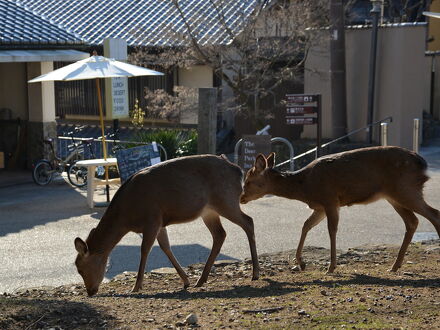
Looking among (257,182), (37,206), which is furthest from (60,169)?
(257,182)

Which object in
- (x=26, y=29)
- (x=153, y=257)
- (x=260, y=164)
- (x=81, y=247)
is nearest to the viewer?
(x=81, y=247)

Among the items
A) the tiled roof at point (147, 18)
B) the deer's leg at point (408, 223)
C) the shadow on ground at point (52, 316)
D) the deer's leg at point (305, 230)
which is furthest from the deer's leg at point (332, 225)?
the tiled roof at point (147, 18)

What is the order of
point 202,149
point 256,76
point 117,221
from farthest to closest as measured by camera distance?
point 256,76 < point 202,149 < point 117,221

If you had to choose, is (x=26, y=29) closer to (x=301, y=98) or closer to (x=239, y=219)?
(x=301, y=98)

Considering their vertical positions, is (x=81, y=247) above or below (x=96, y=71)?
below

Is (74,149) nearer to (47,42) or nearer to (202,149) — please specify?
(47,42)

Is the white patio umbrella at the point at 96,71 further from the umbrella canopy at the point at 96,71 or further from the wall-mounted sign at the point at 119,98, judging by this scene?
the wall-mounted sign at the point at 119,98

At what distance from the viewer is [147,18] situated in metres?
27.3

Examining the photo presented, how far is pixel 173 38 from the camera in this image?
77.0 ft

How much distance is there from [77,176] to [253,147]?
416cm

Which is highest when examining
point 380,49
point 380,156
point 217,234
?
point 380,49

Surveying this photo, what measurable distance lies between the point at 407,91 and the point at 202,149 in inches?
304

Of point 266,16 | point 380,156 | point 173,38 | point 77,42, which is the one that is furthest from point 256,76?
point 380,156

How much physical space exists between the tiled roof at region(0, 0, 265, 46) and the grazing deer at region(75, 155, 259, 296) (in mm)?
13432
